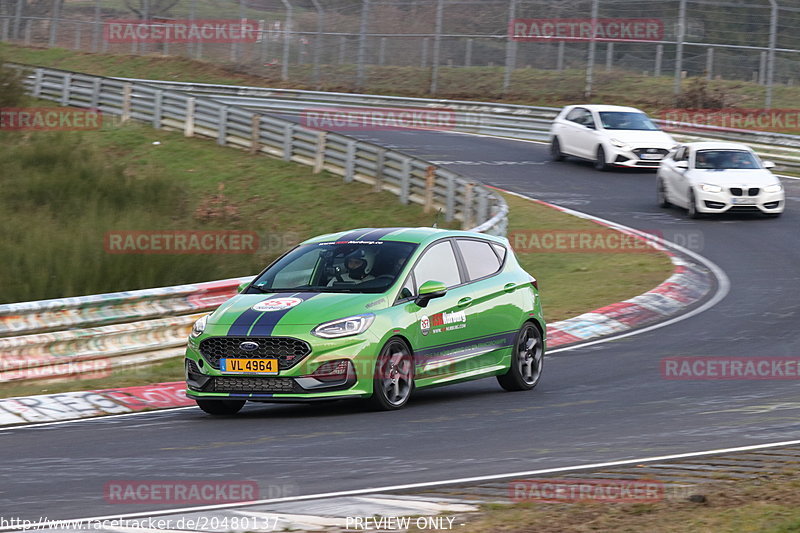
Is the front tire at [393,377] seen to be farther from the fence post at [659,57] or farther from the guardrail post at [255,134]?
the fence post at [659,57]

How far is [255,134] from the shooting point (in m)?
35.3

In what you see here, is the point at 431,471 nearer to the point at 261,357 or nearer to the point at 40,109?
the point at 261,357

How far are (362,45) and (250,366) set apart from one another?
36987 millimetres

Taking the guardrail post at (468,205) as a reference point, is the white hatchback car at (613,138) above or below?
above

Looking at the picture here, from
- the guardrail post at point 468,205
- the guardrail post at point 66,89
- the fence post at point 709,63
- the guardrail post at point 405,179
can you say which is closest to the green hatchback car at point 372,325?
the guardrail post at point 468,205

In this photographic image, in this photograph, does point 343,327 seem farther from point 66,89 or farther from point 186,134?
point 66,89

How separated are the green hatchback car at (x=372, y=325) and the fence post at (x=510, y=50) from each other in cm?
3087

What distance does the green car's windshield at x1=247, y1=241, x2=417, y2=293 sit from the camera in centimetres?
1120

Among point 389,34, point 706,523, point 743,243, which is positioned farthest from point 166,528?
point 389,34

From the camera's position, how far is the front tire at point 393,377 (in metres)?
10.6

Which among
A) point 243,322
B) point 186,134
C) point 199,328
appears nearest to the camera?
point 243,322

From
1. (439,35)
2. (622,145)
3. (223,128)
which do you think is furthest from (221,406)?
(439,35)

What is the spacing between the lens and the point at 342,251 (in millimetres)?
11594

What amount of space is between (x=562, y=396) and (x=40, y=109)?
31821mm
